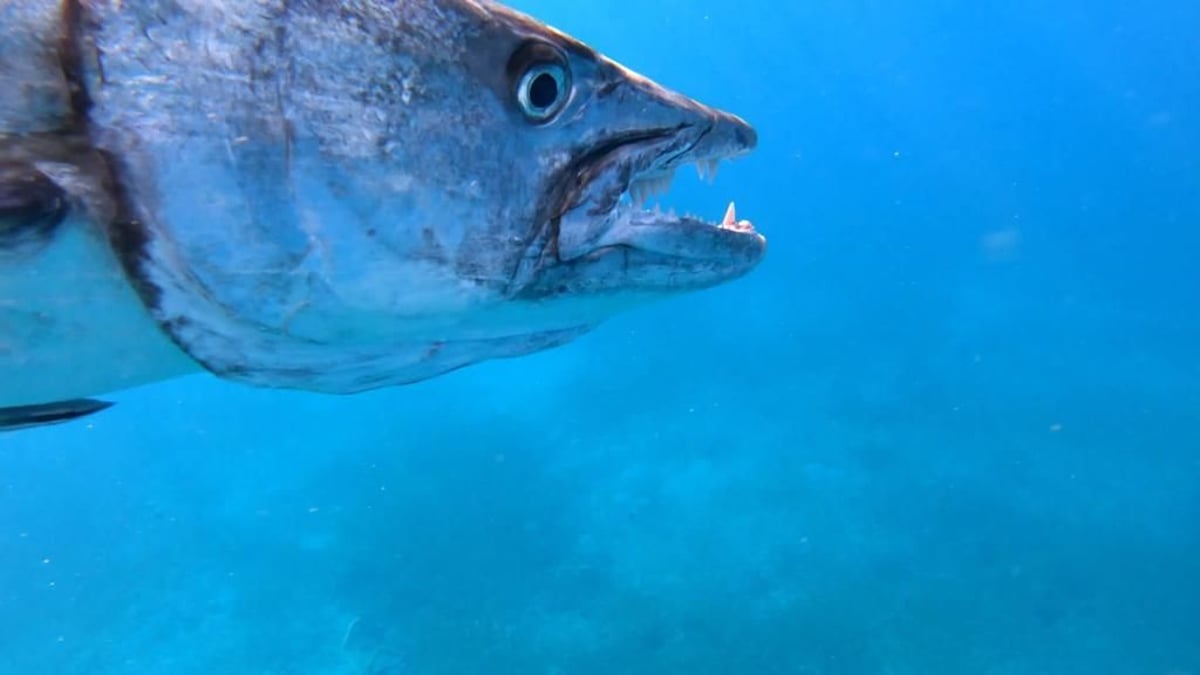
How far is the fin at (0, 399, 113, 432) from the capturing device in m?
1.92

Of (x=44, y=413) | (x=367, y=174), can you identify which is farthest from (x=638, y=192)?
(x=44, y=413)

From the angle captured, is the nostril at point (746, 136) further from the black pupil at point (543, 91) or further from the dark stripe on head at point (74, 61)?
the dark stripe on head at point (74, 61)

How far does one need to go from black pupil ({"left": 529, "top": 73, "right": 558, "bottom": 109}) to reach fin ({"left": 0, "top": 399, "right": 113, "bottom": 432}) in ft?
4.70

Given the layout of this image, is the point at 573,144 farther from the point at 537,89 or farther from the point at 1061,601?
the point at 1061,601

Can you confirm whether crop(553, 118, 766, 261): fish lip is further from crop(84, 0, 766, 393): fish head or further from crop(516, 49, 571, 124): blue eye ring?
crop(516, 49, 571, 124): blue eye ring

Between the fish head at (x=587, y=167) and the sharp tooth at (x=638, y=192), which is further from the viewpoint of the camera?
the sharp tooth at (x=638, y=192)

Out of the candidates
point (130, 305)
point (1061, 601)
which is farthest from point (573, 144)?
point (1061, 601)

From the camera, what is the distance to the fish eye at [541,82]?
172cm

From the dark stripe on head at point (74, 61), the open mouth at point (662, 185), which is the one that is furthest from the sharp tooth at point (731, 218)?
the dark stripe on head at point (74, 61)

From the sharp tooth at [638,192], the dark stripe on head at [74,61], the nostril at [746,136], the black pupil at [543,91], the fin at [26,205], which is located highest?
the nostril at [746,136]

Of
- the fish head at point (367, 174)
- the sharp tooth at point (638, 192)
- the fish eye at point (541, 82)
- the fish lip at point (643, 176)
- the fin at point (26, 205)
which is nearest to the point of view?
the fin at point (26, 205)

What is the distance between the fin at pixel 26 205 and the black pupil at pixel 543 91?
37.6 inches

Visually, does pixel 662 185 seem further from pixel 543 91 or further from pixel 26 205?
pixel 26 205

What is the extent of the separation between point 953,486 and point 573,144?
12853mm
